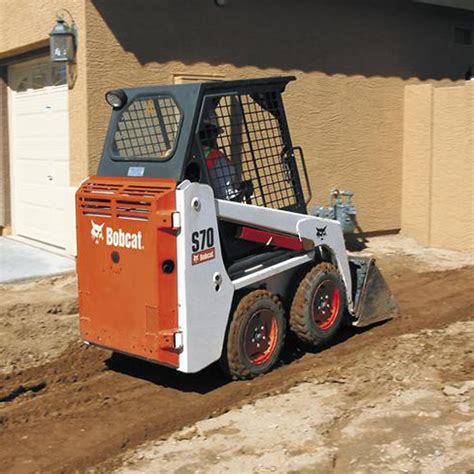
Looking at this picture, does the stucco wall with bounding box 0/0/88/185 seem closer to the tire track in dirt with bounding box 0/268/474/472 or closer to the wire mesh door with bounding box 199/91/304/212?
the tire track in dirt with bounding box 0/268/474/472

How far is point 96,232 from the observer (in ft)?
18.4

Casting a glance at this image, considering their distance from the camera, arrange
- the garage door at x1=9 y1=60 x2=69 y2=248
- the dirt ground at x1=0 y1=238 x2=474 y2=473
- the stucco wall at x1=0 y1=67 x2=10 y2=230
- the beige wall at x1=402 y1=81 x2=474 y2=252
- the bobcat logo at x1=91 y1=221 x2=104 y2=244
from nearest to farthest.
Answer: the dirt ground at x1=0 y1=238 x2=474 y2=473 → the bobcat logo at x1=91 y1=221 x2=104 y2=244 → the garage door at x1=9 y1=60 x2=69 y2=248 → the beige wall at x1=402 y1=81 x2=474 y2=252 → the stucco wall at x1=0 y1=67 x2=10 y2=230

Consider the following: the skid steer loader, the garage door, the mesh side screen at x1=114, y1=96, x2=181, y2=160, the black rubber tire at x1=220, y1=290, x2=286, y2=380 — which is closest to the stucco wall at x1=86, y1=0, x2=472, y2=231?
the garage door

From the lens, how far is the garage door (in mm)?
10227

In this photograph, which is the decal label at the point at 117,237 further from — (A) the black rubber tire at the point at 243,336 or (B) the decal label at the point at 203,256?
(A) the black rubber tire at the point at 243,336

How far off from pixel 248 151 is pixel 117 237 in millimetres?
1212

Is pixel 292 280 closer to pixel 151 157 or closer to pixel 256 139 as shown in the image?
pixel 256 139

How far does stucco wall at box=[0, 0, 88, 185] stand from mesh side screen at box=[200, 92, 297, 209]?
11.5ft

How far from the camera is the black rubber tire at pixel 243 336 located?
568 centimetres

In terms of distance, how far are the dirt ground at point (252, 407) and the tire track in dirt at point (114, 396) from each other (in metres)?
0.01

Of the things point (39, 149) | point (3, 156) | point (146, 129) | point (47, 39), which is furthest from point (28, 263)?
point (146, 129)

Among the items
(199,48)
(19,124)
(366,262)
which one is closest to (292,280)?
(366,262)

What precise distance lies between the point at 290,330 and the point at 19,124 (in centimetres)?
669

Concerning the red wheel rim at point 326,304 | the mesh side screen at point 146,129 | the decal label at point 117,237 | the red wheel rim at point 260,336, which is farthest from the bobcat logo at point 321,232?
the decal label at point 117,237
